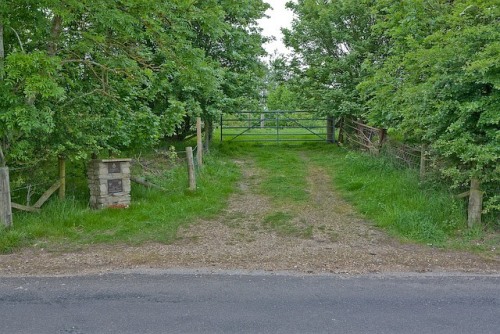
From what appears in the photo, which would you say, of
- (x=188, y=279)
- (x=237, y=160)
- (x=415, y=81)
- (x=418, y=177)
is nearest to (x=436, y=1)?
(x=415, y=81)

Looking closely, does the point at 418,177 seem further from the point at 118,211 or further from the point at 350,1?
the point at 350,1

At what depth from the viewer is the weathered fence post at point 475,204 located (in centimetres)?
730

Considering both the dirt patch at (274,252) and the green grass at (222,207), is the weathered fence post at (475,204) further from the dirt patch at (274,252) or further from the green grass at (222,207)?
the dirt patch at (274,252)

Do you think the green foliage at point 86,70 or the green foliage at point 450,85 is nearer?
the green foliage at point 86,70

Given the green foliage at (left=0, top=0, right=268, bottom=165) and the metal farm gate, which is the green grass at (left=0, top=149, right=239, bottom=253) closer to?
the green foliage at (left=0, top=0, right=268, bottom=165)

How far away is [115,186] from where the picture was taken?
8352 millimetres

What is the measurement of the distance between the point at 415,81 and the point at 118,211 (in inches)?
255

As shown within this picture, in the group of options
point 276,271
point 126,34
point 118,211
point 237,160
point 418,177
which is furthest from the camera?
point 237,160

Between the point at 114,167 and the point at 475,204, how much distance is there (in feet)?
21.7

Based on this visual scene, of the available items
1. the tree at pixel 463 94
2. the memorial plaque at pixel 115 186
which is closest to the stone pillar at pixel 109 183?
the memorial plaque at pixel 115 186

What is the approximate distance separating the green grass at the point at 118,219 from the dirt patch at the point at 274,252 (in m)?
0.34

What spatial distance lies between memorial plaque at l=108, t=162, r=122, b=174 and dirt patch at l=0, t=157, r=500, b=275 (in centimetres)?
194

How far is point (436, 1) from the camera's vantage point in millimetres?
8789

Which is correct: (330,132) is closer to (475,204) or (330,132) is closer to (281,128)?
(281,128)
